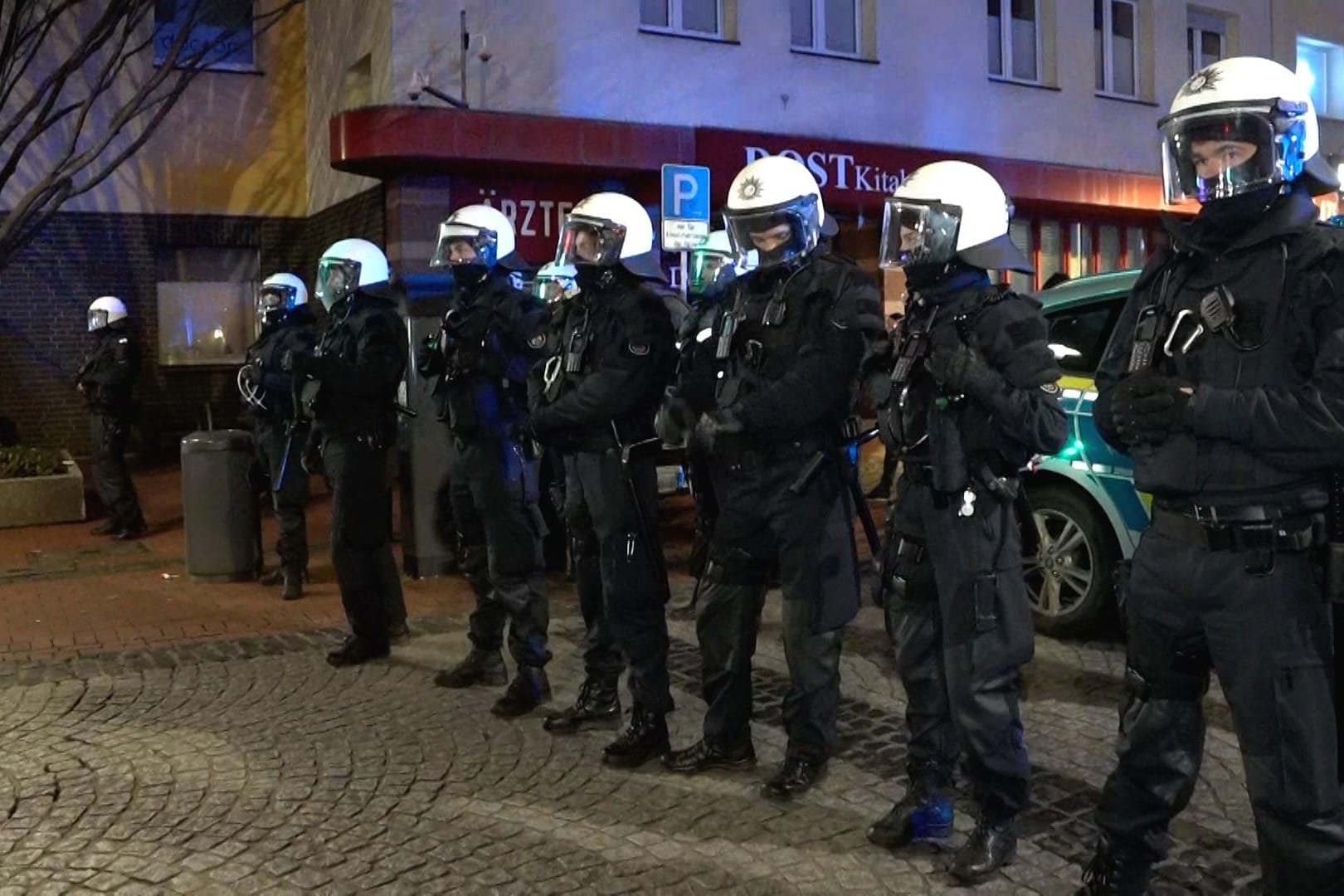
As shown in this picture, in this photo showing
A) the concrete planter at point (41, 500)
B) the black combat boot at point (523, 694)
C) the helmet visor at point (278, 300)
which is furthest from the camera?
the concrete planter at point (41, 500)

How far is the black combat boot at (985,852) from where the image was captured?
3.91 m

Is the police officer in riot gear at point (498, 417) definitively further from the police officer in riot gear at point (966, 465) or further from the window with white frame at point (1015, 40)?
the window with white frame at point (1015, 40)

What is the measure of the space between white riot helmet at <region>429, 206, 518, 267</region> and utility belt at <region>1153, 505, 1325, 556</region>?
11.9 ft

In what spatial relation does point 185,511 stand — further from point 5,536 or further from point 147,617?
point 5,536

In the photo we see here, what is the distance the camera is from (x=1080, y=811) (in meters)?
4.49

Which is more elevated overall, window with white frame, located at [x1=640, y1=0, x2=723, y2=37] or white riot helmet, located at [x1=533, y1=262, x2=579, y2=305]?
window with white frame, located at [x1=640, y1=0, x2=723, y2=37]

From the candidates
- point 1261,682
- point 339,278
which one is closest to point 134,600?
point 339,278

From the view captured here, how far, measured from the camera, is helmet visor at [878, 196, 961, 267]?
13.2ft

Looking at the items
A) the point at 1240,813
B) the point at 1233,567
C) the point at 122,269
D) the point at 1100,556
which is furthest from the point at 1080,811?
the point at 122,269

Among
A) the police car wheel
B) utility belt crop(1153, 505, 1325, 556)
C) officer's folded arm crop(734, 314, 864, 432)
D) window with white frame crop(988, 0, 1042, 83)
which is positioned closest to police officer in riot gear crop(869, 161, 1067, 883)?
officer's folded arm crop(734, 314, 864, 432)

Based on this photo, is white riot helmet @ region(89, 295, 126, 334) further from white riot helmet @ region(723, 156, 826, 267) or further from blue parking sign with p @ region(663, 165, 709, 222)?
white riot helmet @ region(723, 156, 826, 267)

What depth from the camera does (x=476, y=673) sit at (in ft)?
20.6

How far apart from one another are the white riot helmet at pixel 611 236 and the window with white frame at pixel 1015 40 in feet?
43.4

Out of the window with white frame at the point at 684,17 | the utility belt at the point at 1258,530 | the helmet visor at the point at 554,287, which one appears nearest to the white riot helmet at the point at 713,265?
the helmet visor at the point at 554,287
